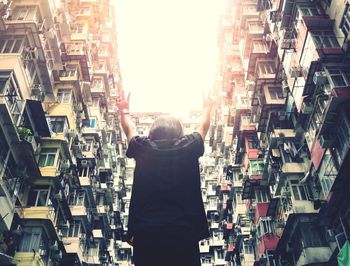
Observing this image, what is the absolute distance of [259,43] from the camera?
1407 inches

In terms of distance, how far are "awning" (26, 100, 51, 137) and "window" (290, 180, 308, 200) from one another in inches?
692

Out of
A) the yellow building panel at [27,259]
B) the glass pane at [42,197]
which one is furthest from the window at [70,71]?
the yellow building panel at [27,259]

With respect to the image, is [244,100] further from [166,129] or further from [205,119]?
[166,129]

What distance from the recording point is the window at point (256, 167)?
34.3 m

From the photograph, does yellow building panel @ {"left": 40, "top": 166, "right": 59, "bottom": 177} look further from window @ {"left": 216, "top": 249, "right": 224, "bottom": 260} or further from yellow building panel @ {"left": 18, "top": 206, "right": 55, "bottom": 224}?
window @ {"left": 216, "top": 249, "right": 224, "bottom": 260}

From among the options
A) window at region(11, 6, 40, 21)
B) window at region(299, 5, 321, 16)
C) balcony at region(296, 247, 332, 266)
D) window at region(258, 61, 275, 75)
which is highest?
window at region(258, 61, 275, 75)

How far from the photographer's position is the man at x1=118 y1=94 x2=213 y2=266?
3371mm

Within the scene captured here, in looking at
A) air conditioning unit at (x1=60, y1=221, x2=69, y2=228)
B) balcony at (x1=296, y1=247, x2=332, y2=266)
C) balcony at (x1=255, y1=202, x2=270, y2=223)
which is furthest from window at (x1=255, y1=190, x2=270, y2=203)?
air conditioning unit at (x1=60, y1=221, x2=69, y2=228)

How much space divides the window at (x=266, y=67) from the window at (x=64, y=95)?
54.8 ft

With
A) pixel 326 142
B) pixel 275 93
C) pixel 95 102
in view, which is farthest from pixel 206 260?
pixel 326 142

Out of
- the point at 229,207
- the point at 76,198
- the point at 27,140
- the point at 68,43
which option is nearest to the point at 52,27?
the point at 68,43

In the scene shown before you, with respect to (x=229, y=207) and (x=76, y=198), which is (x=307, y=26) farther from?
(x=229, y=207)

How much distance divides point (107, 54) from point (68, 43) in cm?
1333

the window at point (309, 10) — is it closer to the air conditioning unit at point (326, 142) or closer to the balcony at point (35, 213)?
the air conditioning unit at point (326, 142)
